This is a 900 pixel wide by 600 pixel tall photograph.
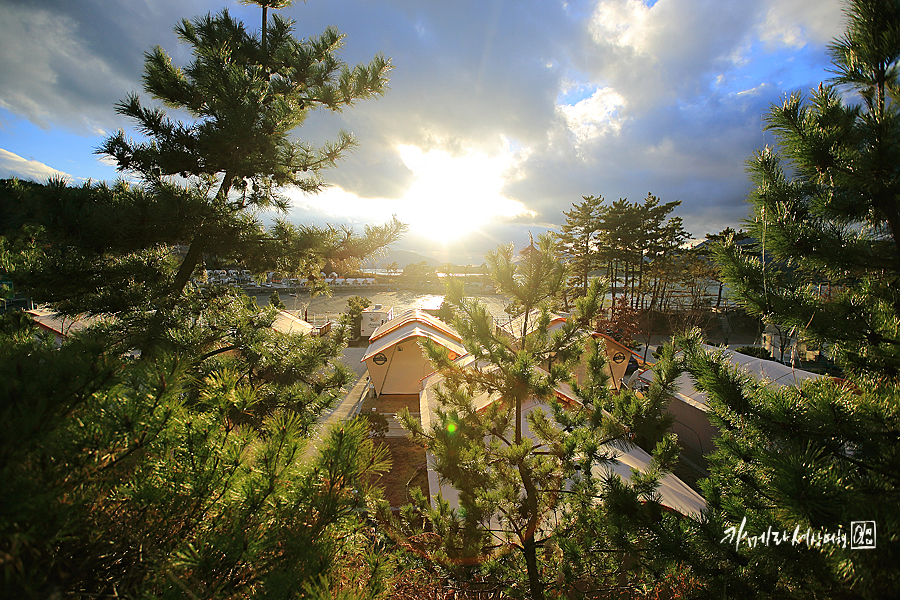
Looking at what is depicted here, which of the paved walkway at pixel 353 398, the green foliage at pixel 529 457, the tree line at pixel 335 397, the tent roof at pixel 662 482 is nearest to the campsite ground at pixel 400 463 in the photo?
the paved walkway at pixel 353 398

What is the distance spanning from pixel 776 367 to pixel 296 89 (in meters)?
11.5

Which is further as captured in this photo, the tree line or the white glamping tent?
the white glamping tent

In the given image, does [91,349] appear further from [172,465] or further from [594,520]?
[594,520]

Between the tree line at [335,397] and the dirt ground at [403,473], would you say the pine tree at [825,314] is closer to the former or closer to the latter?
the tree line at [335,397]

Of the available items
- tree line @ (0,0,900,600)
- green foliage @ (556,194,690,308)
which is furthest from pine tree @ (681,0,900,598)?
green foliage @ (556,194,690,308)

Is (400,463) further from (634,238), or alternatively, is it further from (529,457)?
(634,238)

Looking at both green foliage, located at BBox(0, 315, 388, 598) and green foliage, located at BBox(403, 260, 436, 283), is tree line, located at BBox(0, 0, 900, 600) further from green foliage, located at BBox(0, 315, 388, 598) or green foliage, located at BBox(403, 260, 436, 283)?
green foliage, located at BBox(403, 260, 436, 283)

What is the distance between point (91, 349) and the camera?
34.0 inches

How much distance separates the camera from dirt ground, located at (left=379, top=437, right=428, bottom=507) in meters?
5.37

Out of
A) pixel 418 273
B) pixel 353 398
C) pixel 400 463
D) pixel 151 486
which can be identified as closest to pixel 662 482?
pixel 400 463

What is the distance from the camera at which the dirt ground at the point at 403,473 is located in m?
5.37

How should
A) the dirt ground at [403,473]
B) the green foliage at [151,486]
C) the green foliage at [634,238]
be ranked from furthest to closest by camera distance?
1. the green foliage at [634,238]
2. the dirt ground at [403,473]
3. the green foliage at [151,486]

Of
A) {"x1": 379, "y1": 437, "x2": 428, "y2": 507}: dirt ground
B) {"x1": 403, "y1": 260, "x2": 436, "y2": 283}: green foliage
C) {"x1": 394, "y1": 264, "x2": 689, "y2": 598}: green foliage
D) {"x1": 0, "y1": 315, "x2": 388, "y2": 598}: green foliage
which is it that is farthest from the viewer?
{"x1": 403, "y1": 260, "x2": 436, "y2": 283}: green foliage

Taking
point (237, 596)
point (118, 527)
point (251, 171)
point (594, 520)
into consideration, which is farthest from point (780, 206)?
A: point (251, 171)
